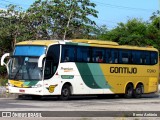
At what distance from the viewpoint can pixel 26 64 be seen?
2411 centimetres

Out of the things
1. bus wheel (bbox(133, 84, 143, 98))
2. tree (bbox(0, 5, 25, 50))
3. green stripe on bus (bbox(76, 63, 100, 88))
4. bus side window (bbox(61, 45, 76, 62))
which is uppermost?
tree (bbox(0, 5, 25, 50))

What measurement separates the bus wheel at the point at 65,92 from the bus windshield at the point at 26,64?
189 centimetres

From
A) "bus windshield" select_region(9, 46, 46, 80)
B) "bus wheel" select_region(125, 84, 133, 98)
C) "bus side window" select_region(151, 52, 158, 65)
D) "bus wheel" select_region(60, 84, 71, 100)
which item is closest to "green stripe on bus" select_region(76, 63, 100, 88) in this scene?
"bus wheel" select_region(60, 84, 71, 100)

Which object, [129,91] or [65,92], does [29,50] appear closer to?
[65,92]

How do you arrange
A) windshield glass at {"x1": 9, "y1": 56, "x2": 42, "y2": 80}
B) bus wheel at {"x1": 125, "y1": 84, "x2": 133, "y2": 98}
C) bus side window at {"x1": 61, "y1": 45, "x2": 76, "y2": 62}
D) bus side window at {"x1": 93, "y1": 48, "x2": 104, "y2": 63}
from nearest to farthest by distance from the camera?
1. windshield glass at {"x1": 9, "y1": 56, "x2": 42, "y2": 80}
2. bus side window at {"x1": 61, "y1": 45, "x2": 76, "y2": 62}
3. bus side window at {"x1": 93, "y1": 48, "x2": 104, "y2": 63}
4. bus wheel at {"x1": 125, "y1": 84, "x2": 133, "y2": 98}

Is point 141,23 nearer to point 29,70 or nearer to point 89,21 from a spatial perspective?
point 89,21

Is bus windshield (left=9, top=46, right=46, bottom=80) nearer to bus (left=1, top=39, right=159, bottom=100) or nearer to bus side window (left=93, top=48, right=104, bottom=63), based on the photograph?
bus (left=1, top=39, right=159, bottom=100)

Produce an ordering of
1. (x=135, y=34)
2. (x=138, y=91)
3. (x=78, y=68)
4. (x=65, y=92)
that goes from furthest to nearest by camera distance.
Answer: (x=135, y=34)
(x=138, y=91)
(x=78, y=68)
(x=65, y=92)

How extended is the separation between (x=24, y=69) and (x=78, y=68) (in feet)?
10.5

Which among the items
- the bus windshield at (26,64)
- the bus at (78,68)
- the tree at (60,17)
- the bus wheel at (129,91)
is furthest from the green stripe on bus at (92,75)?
the tree at (60,17)

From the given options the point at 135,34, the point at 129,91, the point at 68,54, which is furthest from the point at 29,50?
the point at 135,34

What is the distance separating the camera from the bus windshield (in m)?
23.9

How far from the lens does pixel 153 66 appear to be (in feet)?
103

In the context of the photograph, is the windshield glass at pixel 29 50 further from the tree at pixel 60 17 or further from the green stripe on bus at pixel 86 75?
the tree at pixel 60 17
